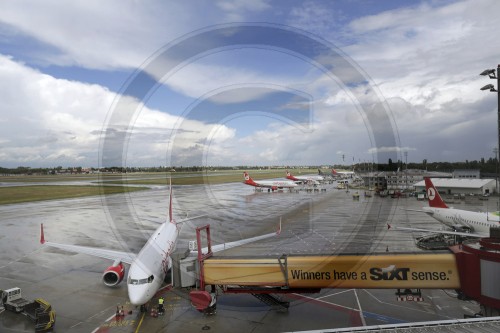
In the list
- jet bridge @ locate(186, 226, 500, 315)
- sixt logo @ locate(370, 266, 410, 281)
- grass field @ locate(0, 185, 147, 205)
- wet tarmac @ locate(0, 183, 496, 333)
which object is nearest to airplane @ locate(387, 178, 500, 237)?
wet tarmac @ locate(0, 183, 496, 333)

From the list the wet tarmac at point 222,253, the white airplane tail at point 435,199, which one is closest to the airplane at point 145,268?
the wet tarmac at point 222,253

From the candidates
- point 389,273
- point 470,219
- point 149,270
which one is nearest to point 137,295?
point 149,270

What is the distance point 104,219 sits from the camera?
190 ft

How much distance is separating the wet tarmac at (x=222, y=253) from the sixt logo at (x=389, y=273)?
3540mm

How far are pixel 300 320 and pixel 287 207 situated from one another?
164 ft

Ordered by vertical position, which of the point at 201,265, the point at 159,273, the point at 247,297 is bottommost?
the point at 247,297

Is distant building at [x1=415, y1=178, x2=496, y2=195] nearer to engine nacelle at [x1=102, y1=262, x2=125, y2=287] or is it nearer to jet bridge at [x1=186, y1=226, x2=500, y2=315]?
jet bridge at [x1=186, y1=226, x2=500, y2=315]

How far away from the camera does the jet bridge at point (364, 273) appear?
648 inches

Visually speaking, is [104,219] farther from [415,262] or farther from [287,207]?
[415,262]

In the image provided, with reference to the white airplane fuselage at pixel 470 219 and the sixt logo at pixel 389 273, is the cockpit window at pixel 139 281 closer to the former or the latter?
the sixt logo at pixel 389 273

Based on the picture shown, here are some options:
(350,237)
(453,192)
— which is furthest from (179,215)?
(453,192)

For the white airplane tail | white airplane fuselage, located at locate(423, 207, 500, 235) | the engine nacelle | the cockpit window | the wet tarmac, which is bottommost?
the wet tarmac

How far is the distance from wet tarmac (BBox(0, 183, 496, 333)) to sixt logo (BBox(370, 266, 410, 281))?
3.54 m

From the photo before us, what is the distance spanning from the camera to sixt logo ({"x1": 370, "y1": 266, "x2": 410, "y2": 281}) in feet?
57.2
